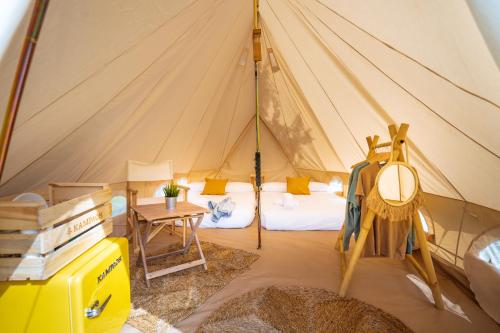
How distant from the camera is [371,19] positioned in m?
1.51

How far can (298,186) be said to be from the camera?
4121 millimetres

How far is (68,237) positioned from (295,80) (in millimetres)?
2735

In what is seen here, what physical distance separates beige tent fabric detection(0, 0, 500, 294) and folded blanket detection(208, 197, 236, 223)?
108 cm

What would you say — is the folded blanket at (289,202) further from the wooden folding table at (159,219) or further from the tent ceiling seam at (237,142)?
the tent ceiling seam at (237,142)

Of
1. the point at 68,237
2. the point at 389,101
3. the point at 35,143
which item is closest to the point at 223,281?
the point at 68,237

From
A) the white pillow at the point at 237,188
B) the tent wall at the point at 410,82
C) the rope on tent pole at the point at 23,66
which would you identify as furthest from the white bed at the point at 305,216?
the rope on tent pole at the point at 23,66

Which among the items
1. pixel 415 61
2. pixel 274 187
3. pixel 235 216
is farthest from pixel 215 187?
pixel 415 61

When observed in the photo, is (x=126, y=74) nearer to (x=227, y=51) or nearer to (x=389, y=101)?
(x=227, y=51)

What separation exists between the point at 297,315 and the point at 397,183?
1.19 meters

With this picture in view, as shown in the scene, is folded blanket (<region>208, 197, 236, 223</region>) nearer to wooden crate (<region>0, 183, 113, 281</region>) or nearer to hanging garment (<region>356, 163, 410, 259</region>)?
hanging garment (<region>356, 163, 410, 259</region>)

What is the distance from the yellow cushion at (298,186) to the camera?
161 inches

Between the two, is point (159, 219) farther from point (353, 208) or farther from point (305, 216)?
point (305, 216)

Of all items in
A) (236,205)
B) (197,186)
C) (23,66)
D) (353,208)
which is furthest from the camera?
(197,186)

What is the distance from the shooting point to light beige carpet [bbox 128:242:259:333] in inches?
64.1
